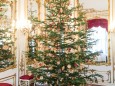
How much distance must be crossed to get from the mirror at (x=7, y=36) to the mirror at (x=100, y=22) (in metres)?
3.06

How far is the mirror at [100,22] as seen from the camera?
28.2ft

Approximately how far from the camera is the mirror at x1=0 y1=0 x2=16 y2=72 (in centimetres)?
694

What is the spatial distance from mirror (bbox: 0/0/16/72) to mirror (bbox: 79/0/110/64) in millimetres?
3058

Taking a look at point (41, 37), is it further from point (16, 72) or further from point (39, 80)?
point (16, 72)

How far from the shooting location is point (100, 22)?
8.73 meters

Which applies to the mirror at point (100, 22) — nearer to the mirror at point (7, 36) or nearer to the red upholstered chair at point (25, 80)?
the red upholstered chair at point (25, 80)

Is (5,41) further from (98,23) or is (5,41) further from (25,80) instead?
(98,23)

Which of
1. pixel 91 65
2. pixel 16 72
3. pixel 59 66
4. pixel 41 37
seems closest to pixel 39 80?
pixel 59 66

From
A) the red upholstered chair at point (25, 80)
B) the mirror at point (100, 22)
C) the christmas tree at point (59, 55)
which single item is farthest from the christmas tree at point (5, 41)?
the mirror at point (100, 22)

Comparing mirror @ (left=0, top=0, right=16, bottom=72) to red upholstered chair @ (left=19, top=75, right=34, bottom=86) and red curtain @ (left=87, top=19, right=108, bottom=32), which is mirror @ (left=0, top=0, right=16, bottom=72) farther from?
red curtain @ (left=87, top=19, right=108, bottom=32)

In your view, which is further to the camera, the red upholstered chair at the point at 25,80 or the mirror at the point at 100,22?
the mirror at the point at 100,22

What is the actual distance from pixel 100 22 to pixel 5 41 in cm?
392

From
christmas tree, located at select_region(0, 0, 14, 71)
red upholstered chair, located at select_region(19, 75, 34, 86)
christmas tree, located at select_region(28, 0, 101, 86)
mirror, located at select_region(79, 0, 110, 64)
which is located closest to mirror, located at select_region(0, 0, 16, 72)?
christmas tree, located at select_region(0, 0, 14, 71)

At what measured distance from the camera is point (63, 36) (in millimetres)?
5891
